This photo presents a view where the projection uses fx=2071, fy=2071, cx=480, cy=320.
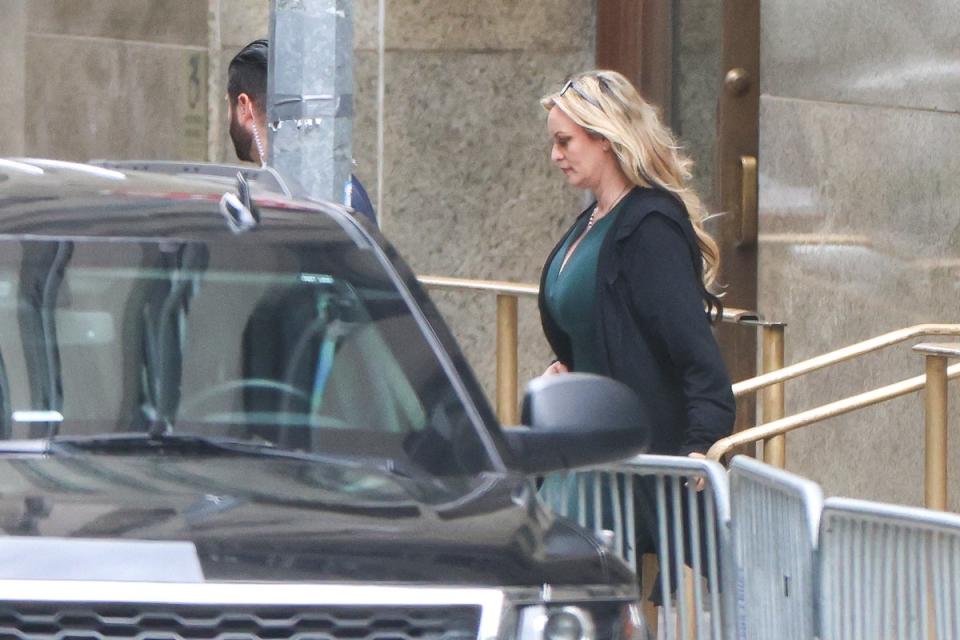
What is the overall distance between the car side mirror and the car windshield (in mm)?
98

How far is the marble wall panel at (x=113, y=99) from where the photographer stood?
34.9 ft

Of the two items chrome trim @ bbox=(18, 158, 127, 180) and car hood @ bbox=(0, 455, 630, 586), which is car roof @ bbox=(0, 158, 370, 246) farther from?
car hood @ bbox=(0, 455, 630, 586)

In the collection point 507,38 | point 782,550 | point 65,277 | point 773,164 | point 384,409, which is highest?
point 507,38

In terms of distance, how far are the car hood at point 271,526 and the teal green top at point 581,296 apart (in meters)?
1.37

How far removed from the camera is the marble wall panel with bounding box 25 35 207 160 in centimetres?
1065

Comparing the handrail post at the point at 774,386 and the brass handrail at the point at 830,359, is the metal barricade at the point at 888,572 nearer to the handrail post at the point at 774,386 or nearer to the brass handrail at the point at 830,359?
the brass handrail at the point at 830,359

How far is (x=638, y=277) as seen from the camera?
4.89 metres

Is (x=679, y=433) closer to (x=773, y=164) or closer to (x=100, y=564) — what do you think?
(x=100, y=564)

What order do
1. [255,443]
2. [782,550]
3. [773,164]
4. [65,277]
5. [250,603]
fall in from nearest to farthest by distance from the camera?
[250,603] < [255,443] < [65,277] < [782,550] < [773,164]

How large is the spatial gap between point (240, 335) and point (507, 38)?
674 centimetres

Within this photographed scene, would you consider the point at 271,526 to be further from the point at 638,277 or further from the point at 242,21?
the point at 242,21

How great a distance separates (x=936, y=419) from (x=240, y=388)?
115 inches

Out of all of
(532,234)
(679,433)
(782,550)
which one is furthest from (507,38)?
(782,550)

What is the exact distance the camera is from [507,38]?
1051 centimetres
